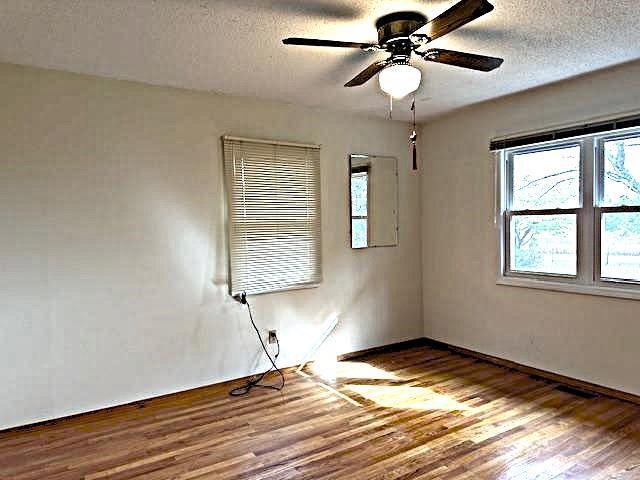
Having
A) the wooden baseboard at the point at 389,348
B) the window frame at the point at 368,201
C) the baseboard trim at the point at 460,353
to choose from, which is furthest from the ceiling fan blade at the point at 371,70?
the wooden baseboard at the point at 389,348

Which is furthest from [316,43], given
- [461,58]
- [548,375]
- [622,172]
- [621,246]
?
[548,375]

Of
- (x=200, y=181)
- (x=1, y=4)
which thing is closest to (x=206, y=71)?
(x=200, y=181)

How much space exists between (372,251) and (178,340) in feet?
6.61

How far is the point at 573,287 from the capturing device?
3451mm

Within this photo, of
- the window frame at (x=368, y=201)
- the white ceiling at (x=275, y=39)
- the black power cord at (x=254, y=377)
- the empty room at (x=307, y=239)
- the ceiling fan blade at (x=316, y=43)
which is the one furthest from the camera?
the window frame at (x=368, y=201)

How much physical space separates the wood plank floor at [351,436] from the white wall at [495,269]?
0.32 m

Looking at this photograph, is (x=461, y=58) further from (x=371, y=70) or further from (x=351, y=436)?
(x=351, y=436)

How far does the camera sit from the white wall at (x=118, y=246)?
2875 millimetres

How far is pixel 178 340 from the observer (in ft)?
11.3

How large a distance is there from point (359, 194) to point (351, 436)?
7.56 feet

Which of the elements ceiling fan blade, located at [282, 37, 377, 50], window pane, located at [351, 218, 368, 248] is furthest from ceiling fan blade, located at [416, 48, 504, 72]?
Answer: window pane, located at [351, 218, 368, 248]

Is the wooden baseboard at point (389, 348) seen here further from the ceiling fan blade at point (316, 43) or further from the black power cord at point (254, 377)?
the ceiling fan blade at point (316, 43)

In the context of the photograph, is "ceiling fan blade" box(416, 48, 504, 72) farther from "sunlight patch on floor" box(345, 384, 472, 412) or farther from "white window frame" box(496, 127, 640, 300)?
"sunlight patch on floor" box(345, 384, 472, 412)

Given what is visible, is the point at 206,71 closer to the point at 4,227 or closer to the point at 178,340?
the point at 4,227
